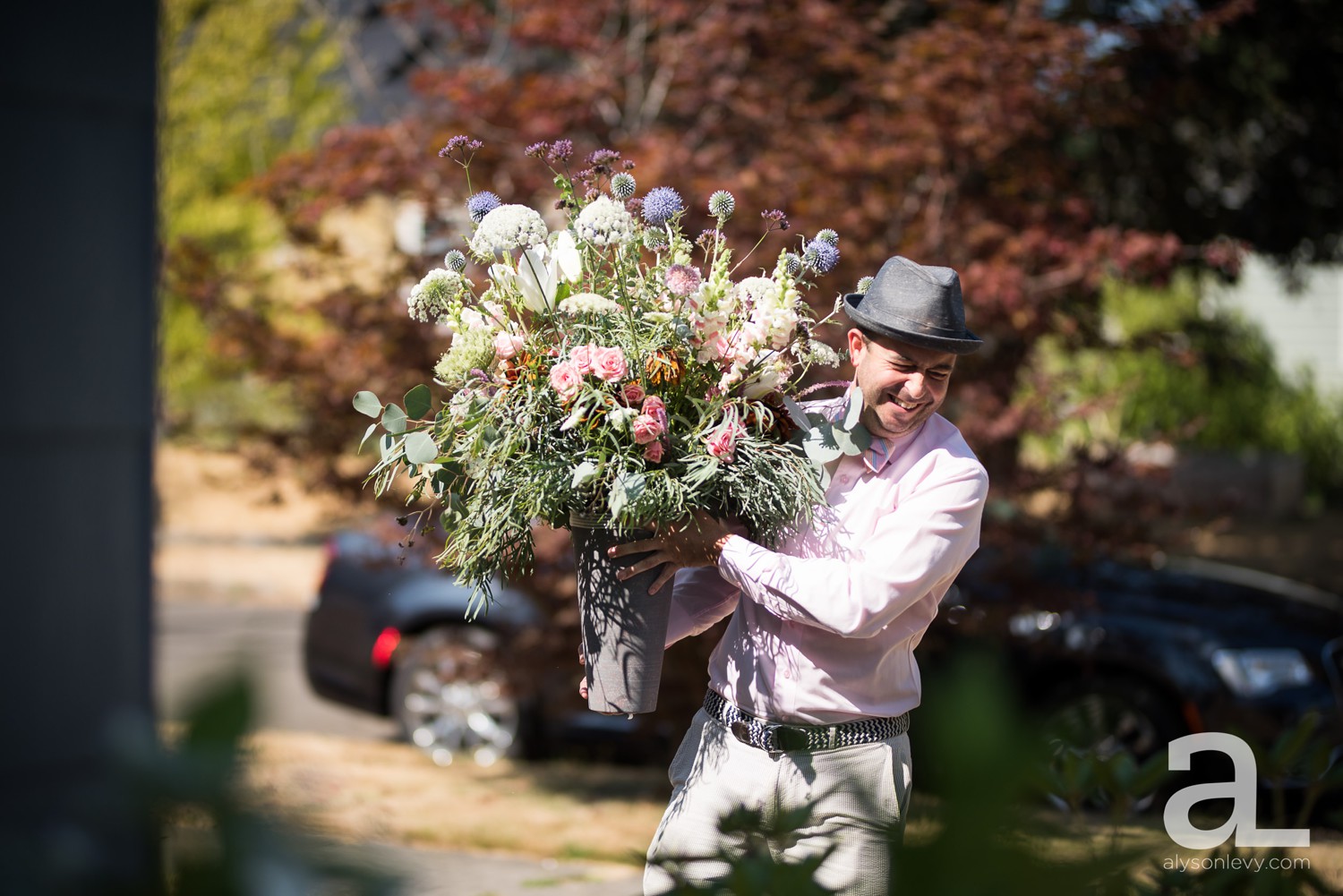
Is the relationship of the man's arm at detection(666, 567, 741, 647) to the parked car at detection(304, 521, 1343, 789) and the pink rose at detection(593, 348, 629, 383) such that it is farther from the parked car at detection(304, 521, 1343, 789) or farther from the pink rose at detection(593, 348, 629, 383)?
the parked car at detection(304, 521, 1343, 789)

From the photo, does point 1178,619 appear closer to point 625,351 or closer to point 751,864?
point 625,351

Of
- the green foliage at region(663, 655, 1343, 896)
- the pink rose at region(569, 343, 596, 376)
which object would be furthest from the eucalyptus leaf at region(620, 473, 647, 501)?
the green foliage at region(663, 655, 1343, 896)

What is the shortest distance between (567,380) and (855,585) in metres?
0.65

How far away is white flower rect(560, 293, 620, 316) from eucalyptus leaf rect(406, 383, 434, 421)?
342mm

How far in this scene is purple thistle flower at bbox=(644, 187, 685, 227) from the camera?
262 cm

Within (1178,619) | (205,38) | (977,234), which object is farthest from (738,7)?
(205,38)

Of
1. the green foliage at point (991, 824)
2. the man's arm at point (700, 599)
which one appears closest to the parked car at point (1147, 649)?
the man's arm at point (700, 599)

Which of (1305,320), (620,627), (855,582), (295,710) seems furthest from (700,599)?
(1305,320)

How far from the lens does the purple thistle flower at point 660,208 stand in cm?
262

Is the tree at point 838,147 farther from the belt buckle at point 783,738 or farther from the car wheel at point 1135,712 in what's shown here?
the belt buckle at point 783,738

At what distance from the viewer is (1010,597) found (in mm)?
6070

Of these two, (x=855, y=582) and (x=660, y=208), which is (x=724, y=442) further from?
(x=660, y=208)

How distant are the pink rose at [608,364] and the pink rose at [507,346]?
0.61ft

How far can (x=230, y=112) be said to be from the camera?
682 inches
